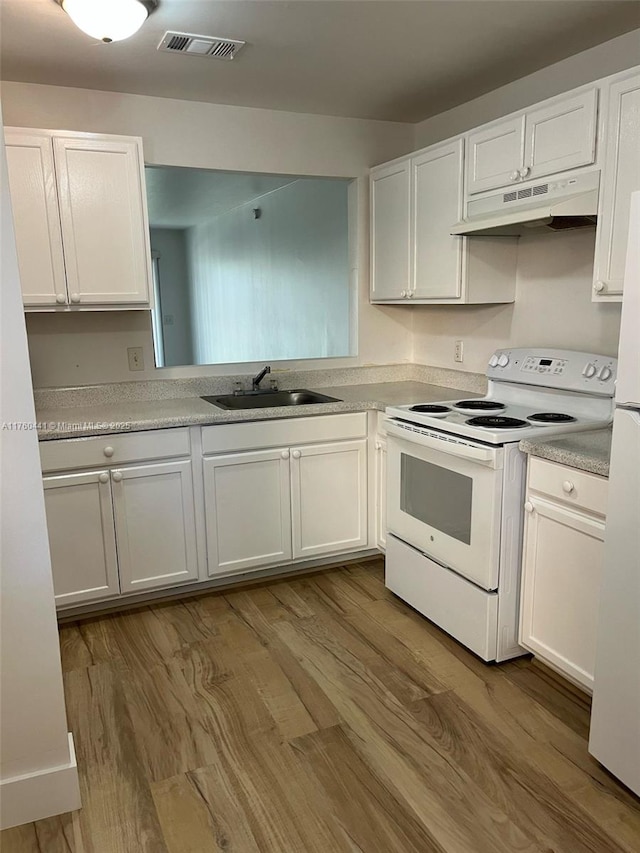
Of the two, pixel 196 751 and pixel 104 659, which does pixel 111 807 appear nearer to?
pixel 196 751

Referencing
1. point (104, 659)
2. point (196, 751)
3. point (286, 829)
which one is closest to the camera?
point (286, 829)

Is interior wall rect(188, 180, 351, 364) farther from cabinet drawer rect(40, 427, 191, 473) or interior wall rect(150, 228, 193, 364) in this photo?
cabinet drawer rect(40, 427, 191, 473)

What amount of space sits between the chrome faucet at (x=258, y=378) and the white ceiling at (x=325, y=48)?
132cm

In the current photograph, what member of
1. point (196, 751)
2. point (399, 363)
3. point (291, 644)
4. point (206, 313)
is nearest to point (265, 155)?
point (399, 363)

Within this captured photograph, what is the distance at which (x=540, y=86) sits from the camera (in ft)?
8.94

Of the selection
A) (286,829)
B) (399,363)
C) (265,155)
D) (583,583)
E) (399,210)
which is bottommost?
(286,829)

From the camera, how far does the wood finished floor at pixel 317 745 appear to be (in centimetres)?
166

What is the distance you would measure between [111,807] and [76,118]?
2.76 metres

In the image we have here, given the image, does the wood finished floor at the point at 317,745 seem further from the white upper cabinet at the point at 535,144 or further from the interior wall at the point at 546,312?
the white upper cabinet at the point at 535,144

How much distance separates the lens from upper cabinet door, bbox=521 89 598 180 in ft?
7.03

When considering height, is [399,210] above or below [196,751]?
above

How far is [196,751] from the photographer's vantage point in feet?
6.44

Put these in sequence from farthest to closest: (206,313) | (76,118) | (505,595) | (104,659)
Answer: (206,313), (76,118), (104,659), (505,595)

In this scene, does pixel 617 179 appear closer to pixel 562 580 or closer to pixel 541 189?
pixel 541 189
